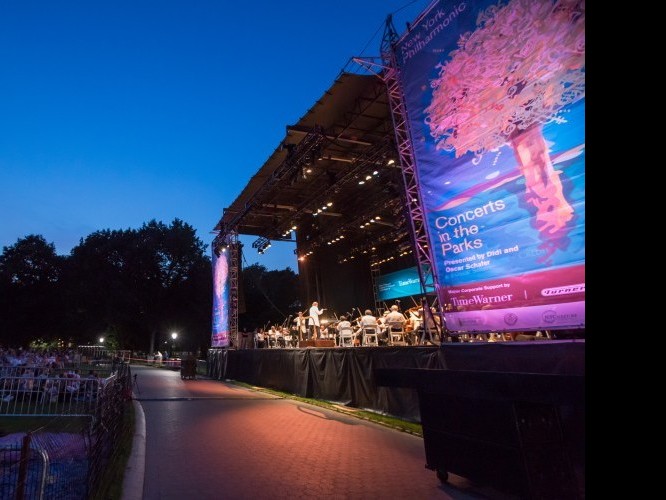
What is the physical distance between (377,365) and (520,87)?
684 cm

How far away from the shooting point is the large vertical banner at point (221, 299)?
75.8 ft

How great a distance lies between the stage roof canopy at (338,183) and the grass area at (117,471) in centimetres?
1041

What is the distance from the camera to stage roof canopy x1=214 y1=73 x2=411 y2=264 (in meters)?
14.6

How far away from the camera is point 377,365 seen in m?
10.5

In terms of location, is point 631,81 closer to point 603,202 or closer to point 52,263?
point 603,202

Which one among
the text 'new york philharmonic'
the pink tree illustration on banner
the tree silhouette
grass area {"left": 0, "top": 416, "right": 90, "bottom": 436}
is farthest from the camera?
the tree silhouette

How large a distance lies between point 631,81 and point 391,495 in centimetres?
490

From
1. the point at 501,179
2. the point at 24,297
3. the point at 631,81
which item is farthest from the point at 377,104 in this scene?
the point at 24,297

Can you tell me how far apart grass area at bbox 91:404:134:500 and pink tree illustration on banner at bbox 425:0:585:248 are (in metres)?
6.71

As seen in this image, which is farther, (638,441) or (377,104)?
(377,104)

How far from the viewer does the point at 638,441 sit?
3.28 ft

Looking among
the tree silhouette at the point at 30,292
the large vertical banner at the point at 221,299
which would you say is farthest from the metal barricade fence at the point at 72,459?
the tree silhouette at the point at 30,292

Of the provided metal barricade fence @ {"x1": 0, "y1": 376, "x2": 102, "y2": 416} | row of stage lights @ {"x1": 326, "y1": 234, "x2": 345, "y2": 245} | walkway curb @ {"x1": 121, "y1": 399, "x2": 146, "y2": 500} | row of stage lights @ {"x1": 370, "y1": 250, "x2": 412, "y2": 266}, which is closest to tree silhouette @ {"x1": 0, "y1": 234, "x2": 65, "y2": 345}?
row of stage lights @ {"x1": 326, "y1": 234, "x2": 345, "y2": 245}

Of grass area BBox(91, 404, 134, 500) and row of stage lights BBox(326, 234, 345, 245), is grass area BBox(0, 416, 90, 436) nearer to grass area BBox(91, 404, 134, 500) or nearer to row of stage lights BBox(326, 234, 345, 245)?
grass area BBox(91, 404, 134, 500)
